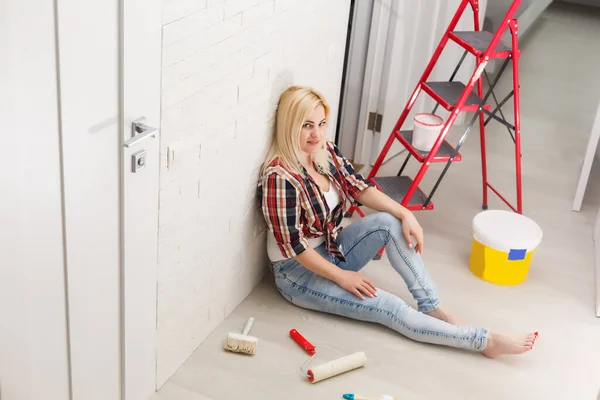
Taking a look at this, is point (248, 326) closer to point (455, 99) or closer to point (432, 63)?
point (455, 99)

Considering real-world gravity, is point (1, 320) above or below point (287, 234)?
above

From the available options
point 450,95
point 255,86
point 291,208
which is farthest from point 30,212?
point 450,95

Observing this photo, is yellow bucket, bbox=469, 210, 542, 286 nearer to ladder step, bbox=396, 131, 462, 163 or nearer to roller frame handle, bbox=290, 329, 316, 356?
ladder step, bbox=396, 131, 462, 163

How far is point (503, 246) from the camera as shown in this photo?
3.19 m

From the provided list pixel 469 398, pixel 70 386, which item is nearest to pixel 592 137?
pixel 469 398

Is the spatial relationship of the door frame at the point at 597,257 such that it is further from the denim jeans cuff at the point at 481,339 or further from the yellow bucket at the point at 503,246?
the denim jeans cuff at the point at 481,339

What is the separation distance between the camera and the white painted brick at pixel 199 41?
2.10 m

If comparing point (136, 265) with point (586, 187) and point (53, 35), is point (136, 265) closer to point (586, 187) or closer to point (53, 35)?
point (53, 35)

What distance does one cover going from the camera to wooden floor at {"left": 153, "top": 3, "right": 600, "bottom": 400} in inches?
104

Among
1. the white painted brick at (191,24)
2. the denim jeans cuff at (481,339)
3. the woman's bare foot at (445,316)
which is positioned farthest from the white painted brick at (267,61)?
the denim jeans cuff at (481,339)

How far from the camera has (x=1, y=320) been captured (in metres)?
1.76

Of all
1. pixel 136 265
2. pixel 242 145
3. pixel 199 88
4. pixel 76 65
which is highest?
pixel 76 65

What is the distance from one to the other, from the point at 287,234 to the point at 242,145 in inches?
15.1

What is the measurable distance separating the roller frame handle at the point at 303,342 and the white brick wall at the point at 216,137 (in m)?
0.27
